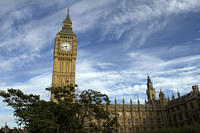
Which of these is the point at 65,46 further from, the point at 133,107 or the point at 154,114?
the point at 154,114

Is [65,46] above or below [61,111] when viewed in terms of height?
above

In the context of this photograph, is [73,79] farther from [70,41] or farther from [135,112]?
[135,112]

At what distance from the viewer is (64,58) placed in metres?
71.8

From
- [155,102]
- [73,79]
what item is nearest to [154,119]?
[155,102]

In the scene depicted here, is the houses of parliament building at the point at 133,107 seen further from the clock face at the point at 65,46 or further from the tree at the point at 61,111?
the tree at the point at 61,111

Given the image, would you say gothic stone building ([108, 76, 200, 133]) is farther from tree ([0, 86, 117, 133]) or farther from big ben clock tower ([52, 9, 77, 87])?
tree ([0, 86, 117, 133])

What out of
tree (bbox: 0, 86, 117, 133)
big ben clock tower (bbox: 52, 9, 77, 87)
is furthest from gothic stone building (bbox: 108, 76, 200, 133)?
tree (bbox: 0, 86, 117, 133)

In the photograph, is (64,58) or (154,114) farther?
(64,58)

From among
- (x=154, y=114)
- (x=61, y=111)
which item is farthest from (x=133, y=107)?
(x=61, y=111)

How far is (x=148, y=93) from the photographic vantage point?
107000mm

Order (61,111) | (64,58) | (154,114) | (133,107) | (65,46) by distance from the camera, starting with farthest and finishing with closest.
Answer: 1. (65,46)
2. (64,58)
3. (133,107)
4. (154,114)
5. (61,111)

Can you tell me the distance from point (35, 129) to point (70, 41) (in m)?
53.9

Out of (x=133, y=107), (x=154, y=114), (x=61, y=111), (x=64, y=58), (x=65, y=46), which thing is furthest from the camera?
(x=65, y=46)

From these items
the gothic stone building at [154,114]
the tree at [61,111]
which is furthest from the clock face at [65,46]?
the tree at [61,111]
